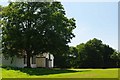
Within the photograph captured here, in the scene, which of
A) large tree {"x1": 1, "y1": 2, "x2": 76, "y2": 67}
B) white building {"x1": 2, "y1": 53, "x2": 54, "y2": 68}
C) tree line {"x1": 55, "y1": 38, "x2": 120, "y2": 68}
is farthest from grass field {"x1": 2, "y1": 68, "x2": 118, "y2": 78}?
tree line {"x1": 55, "y1": 38, "x2": 120, "y2": 68}

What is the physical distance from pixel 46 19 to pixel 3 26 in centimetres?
707

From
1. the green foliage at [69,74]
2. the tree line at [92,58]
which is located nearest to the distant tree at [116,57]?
the tree line at [92,58]

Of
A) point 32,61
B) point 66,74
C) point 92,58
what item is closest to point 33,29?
point 32,61

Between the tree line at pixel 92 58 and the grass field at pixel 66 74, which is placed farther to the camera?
the tree line at pixel 92 58

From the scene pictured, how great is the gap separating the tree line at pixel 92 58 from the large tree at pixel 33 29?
37883 mm

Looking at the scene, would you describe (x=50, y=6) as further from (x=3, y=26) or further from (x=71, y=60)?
(x=71, y=60)

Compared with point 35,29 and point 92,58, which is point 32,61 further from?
point 92,58

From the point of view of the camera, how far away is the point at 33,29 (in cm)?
4362

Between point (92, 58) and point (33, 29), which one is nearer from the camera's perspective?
point (33, 29)

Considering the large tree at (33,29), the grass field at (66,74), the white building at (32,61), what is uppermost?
the large tree at (33,29)

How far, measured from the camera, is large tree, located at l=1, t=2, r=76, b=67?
141 feet

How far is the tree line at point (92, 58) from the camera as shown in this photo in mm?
84787

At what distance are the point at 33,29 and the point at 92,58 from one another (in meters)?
45.3

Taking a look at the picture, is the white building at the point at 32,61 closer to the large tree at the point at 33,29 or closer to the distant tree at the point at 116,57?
the large tree at the point at 33,29
